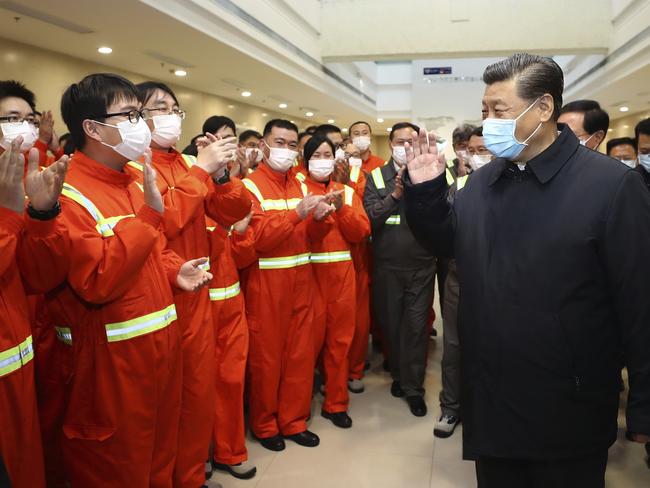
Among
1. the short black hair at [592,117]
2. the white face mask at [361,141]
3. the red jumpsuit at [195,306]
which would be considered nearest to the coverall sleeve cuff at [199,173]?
the red jumpsuit at [195,306]

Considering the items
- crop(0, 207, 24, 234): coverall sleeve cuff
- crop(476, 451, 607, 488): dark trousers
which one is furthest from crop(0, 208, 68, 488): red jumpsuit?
crop(476, 451, 607, 488): dark trousers

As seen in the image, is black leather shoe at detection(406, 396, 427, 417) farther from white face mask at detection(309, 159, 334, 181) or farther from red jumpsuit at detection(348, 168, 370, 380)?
white face mask at detection(309, 159, 334, 181)

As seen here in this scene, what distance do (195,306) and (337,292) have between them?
1080mm

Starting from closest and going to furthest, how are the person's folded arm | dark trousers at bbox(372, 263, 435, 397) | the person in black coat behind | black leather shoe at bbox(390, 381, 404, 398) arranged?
the person in black coat behind
the person's folded arm
dark trousers at bbox(372, 263, 435, 397)
black leather shoe at bbox(390, 381, 404, 398)

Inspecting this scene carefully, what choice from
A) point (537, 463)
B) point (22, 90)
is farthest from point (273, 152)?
point (537, 463)

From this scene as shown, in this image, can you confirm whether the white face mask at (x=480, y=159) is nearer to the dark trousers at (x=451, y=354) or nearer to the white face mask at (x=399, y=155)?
the white face mask at (x=399, y=155)

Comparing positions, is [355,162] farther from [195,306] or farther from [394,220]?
[195,306]

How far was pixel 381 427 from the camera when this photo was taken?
288 cm

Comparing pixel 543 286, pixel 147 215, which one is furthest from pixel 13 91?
pixel 543 286

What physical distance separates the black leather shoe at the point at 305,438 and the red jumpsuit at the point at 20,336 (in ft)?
4.64

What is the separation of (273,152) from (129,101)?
1079 mm

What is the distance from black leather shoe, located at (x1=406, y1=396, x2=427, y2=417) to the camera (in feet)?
9.92

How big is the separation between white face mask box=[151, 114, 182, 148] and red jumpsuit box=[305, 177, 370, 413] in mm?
1015

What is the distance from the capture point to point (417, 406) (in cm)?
304
